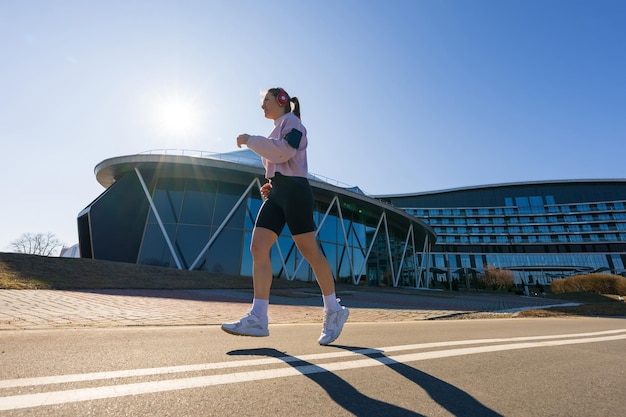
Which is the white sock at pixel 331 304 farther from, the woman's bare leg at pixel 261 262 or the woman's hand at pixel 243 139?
the woman's hand at pixel 243 139

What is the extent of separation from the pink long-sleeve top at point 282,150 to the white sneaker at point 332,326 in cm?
122

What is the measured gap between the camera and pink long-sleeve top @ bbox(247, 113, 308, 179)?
8.30ft

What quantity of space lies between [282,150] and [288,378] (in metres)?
1.66

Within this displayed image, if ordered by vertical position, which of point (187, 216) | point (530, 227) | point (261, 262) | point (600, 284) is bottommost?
point (261, 262)

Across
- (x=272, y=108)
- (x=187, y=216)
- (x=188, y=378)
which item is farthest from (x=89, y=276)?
(x=188, y=378)

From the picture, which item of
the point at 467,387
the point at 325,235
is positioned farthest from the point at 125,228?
the point at 467,387

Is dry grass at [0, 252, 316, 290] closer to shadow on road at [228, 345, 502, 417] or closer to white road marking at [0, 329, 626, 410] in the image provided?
white road marking at [0, 329, 626, 410]

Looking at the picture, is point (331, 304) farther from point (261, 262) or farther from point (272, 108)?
point (272, 108)

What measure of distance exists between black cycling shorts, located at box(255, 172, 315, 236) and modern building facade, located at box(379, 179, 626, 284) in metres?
75.3

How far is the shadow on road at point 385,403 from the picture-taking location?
127cm

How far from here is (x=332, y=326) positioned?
2.61 meters

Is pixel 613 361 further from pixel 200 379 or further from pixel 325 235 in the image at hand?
pixel 325 235

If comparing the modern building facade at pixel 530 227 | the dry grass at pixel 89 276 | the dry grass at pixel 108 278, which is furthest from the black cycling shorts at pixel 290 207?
the modern building facade at pixel 530 227

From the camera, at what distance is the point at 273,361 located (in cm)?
190
